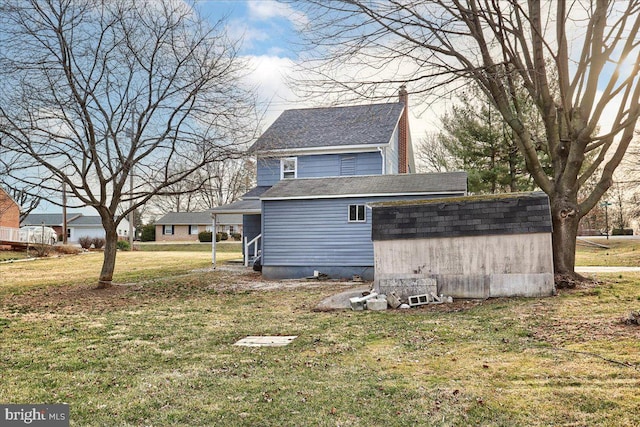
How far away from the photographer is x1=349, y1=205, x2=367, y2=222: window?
1730 centimetres

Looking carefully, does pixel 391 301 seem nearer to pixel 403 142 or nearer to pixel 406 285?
pixel 406 285

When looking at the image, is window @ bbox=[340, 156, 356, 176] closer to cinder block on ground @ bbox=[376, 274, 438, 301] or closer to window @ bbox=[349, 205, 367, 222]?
window @ bbox=[349, 205, 367, 222]

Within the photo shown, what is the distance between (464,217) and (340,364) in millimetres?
6639

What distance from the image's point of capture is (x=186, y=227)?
59219 mm

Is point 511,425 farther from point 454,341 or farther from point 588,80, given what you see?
point 588,80

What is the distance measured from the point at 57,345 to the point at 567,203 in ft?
38.8

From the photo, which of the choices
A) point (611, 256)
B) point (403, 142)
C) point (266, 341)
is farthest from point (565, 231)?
point (403, 142)

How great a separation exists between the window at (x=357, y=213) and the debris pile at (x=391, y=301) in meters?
6.07

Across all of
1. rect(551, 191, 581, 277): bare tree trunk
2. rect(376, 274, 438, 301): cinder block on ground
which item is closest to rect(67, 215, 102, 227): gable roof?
rect(376, 274, 438, 301): cinder block on ground

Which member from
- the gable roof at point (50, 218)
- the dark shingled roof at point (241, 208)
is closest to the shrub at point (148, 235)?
the gable roof at point (50, 218)

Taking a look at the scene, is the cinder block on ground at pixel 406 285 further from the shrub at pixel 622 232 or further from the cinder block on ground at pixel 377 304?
the shrub at pixel 622 232

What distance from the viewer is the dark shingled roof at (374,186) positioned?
16.5 metres

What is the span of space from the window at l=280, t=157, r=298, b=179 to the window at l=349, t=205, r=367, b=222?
685 centimetres

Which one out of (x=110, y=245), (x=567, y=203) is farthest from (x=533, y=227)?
(x=110, y=245)
